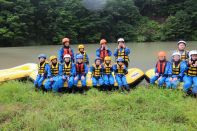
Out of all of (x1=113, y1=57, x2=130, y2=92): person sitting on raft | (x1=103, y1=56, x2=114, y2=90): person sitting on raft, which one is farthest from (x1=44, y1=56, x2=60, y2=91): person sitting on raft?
(x1=113, y1=57, x2=130, y2=92): person sitting on raft

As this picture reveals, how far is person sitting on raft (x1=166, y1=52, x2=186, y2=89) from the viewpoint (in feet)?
21.6

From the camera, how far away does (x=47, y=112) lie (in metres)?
5.32

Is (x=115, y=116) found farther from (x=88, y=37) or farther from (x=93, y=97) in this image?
(x=88, y=37)

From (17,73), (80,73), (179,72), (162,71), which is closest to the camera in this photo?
(179,72)

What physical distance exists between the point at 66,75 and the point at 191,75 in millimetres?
2662

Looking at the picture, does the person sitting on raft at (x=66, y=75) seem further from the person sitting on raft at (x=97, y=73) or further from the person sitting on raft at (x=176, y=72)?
the person sitting on raft at (x=176, y=72)

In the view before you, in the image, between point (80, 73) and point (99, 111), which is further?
point (80, 73)

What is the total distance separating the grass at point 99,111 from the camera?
4.68 metres

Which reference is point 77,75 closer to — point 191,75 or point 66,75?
point 66,75

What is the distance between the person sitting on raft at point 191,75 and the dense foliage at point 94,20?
15509 mm

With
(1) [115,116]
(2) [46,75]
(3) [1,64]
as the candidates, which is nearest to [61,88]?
(2) [46,75]

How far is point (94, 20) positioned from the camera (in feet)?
80.5

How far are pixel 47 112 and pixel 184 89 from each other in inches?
107

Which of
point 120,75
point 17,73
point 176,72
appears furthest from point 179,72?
point 17,73
